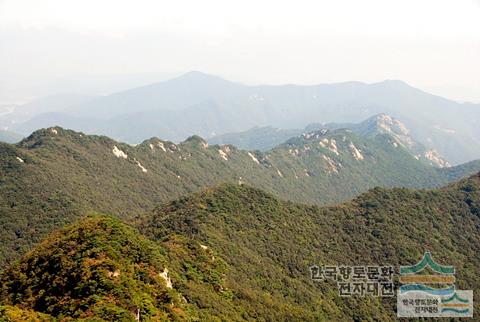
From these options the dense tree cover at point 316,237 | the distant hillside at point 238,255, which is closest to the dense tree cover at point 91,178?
the distant hillside at point 238,255

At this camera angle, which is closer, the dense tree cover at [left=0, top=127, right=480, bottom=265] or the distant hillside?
the distant hillside

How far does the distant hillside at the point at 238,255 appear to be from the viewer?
142 feet

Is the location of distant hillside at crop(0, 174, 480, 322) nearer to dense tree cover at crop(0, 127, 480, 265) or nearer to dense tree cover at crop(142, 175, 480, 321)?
dense tree cover at crop(142, 175, 480, 321)

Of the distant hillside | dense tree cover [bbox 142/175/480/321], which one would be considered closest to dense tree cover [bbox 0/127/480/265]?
the distant hillside

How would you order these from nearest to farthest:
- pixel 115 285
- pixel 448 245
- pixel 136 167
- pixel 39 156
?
pixel 115 285 < pixel 448 245 < pixel 39 156 < pixel 136 167

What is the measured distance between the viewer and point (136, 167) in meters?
154

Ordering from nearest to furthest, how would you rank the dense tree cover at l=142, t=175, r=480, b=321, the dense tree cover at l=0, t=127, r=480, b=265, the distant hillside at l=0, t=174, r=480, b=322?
1. the distant hillside at l=0, t=174, r=480, b=322
2. the dense tree cover at l=142, t=175, r=480, b=321
3. the dense tree cover at l=0, t=127, r=480, b=265

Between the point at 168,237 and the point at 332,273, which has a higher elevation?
the point at 168,237

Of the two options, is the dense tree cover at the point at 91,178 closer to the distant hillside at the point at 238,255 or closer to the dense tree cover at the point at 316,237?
the distant hillside at the point at 238,255

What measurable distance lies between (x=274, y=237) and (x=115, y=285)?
5079 centimetres

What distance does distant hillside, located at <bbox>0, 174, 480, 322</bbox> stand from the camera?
43.2 m

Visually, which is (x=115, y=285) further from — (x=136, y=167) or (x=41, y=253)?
(x=136, y=167)

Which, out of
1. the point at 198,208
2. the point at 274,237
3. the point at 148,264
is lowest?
the point at 274,237

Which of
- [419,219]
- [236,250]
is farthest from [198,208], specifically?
[419,219]
